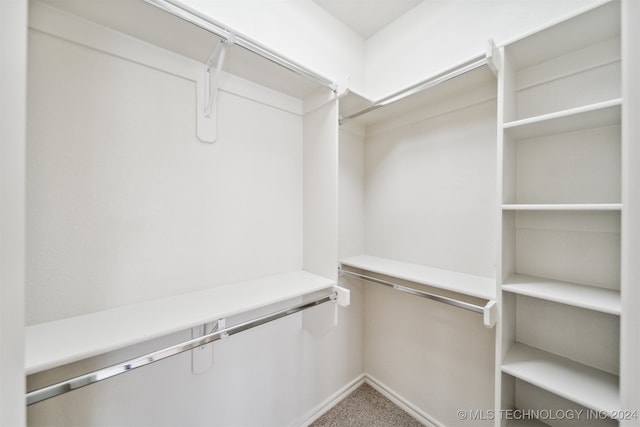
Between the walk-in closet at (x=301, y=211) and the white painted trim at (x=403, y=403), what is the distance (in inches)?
0.5

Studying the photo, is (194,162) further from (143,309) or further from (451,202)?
(451,202)

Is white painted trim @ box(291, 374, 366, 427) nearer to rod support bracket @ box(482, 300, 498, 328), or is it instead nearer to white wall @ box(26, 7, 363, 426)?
white wall @ box(26, 7, 363, 426)

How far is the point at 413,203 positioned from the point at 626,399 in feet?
3.79

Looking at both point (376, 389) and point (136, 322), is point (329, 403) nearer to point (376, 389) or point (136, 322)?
point (376, 389)

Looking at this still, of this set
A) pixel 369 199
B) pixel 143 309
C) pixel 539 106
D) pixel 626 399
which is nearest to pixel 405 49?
pixel 539 106

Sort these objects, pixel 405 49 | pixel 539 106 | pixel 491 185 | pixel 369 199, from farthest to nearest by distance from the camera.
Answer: pixel 369 199 → pixel 405 49 → pixel 491 185 → pixel 539 106

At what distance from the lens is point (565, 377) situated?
94cm

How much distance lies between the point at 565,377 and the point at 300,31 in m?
2.22

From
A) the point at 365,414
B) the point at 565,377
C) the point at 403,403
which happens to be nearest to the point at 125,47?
the point at 565,377

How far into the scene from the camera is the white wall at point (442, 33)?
1.15 m

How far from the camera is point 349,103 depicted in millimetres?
1546

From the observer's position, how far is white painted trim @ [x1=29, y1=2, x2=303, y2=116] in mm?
797

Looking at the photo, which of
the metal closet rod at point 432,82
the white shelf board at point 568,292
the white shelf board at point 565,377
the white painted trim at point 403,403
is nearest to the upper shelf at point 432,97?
the metal closet rod at point 432,82

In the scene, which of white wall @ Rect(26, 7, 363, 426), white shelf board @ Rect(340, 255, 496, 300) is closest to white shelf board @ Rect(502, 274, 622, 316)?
white shelf board @ Rect(340, 255, 496, 300)
